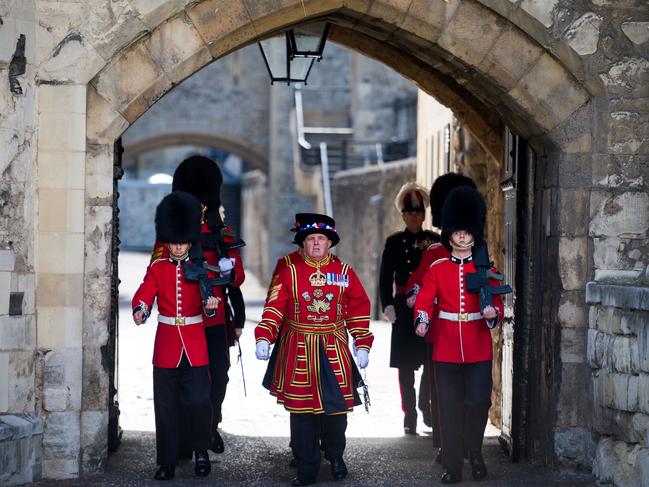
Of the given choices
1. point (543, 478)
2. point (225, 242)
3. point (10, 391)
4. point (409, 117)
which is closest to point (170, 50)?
point (225, 242)

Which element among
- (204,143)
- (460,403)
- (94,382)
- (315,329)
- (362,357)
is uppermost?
(204,143)

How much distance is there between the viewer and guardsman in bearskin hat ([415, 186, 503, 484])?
6652mm

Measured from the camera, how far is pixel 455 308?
22.0ft

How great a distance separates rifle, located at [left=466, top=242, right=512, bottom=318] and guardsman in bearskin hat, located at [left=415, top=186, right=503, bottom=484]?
0.02 meters

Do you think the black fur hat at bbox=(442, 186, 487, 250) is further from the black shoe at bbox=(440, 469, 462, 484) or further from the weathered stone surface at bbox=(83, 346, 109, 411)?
the weathered stone surface at bbox=(83, 346, 109, 411)

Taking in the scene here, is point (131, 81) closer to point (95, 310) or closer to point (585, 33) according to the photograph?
point (95, 310)

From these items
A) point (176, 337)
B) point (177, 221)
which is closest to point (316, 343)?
point (176, 337)

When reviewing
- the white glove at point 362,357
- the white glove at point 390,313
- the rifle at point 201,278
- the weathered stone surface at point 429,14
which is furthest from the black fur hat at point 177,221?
the white glove at point 390,313

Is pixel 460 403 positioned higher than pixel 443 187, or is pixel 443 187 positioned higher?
pixel 443 187

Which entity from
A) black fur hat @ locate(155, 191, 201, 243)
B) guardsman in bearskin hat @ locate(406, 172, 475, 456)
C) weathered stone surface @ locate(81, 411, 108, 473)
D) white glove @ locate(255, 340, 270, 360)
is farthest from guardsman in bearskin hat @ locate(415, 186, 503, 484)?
weathered stone surface @ locate(81, 411, 108, 473)

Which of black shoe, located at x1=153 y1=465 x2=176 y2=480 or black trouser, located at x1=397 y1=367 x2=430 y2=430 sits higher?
black trouser, located at x1=397 y1=367 x2=430 y2=430

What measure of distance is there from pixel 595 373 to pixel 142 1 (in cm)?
279

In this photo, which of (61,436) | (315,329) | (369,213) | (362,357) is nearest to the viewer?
(61,436)

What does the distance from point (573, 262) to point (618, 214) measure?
325 millimetres
